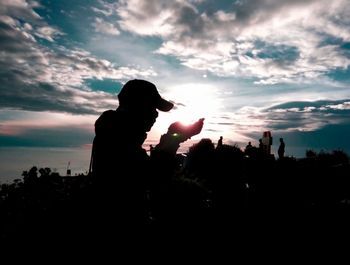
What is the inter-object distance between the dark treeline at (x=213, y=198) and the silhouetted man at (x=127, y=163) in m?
0.15

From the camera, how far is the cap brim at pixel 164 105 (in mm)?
2950

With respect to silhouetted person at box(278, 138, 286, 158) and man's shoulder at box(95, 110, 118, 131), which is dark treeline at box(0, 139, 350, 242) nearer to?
man's shoulder at box(95, 110, 118, 131)

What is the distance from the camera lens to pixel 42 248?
394 cm

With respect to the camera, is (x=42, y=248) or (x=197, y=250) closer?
(x=42, y=248)

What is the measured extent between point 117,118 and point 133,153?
32 cm

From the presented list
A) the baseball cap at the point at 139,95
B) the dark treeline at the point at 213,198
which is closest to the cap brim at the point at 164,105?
the baseball cap at the point at 139,95

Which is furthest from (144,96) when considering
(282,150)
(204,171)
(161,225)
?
(282,150)

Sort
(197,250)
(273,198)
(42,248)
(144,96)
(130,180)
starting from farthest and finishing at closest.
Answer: (273,198) → (197,250) → (42,248) → (144,96) → (130,180)

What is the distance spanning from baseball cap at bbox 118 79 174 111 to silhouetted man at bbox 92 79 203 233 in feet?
0.15

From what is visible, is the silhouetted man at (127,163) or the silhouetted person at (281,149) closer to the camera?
the silhouetted man at (127,163)

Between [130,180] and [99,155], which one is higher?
[99,155]

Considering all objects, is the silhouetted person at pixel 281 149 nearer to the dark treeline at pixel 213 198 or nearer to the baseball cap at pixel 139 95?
the dark treeline at pixel 213 198

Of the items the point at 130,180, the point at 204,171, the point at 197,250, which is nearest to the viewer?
the point at 130,180

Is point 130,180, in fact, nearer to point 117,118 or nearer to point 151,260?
point 117,118
